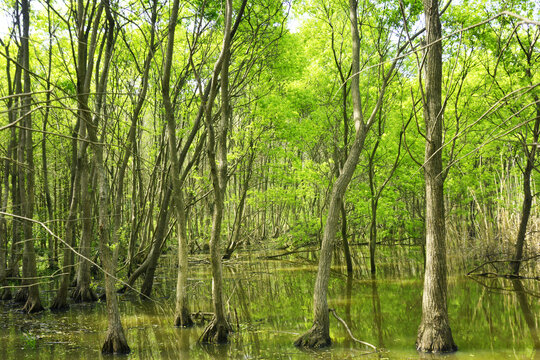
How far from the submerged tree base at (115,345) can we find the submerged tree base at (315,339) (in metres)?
2.71

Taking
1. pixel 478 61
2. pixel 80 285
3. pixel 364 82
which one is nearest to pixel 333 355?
pixel 80 285

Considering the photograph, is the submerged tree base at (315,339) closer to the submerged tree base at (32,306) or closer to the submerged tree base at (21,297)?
the submerged tree base at (32,306)

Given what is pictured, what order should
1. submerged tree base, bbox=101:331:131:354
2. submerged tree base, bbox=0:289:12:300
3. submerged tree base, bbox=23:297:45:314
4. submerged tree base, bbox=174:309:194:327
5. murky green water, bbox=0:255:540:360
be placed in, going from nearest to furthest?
murky green water, bbox=0:255:540:360 < submerged tree base, bbox=101:331:131:354 < submerged tree base, bbox=174:309:194:327 < submerged tree base, bbox=23:297:45:314 < submerged tree base, bbox=0:289:12:300

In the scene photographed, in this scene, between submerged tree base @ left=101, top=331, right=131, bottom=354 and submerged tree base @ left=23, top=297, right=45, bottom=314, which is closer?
submerged tree base @ left=101, top=331, right=131, bottom=354

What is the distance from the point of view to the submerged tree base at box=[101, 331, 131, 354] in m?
7.01

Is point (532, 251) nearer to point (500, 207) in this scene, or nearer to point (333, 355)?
point (500, 207)

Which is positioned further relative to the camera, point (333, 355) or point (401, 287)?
point (401, 287)

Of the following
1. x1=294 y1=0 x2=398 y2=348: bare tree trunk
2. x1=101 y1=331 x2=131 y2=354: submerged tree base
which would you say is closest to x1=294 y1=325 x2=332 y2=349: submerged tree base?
x1=294 y1=0 x2=398 y2=348: bare tree trunk

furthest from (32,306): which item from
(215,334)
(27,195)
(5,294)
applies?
(215,334)

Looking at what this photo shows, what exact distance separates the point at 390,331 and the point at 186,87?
11.0 metres

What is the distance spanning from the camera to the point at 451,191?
1673 cm

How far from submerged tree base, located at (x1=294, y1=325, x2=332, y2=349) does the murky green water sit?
0.17m

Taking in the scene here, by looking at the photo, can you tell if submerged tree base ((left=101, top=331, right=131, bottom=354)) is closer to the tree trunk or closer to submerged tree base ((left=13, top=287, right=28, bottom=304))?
the tree trunk

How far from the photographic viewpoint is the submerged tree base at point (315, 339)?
272 inches
